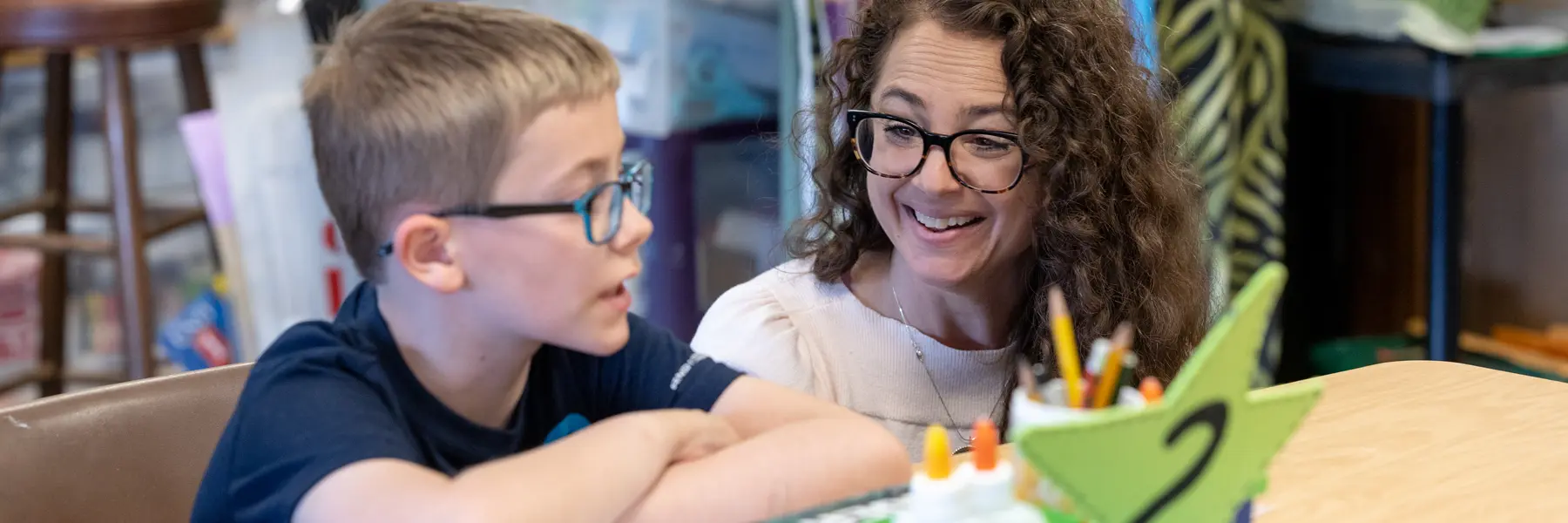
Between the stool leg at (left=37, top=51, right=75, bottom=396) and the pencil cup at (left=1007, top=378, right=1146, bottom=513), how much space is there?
87.7 inches

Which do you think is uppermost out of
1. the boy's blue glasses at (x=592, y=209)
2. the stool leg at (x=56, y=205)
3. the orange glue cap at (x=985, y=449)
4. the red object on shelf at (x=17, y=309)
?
the boy's blue glasses at (x=592, y=209)

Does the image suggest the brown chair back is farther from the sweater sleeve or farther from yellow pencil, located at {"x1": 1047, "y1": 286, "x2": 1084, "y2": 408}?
yellow pencil, located at {"x1": 1047, "y1": 286, "x2": 1084, "y2": 408}

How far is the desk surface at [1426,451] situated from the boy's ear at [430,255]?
0.57 meters

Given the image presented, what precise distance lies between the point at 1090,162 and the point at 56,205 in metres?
1.98

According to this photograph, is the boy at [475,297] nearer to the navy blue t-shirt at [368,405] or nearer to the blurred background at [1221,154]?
the navy blue t-shirt at [368,405]

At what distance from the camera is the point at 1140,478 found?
0.72 meters

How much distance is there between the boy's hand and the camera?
1.02 m

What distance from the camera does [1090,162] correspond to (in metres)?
1.44

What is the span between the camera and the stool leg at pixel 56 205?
8.37 ft

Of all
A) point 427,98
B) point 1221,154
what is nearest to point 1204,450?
point 427,98

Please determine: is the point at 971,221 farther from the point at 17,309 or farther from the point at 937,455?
the point at 17,309

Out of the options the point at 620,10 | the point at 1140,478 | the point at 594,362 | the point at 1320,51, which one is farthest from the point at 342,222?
the point at 1320,51

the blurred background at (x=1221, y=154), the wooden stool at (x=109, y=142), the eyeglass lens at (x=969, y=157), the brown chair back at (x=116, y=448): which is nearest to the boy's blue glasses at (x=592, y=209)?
the brown chair back at (x=116, y=448)

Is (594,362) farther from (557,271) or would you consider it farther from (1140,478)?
(1140,478)
